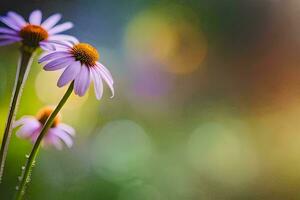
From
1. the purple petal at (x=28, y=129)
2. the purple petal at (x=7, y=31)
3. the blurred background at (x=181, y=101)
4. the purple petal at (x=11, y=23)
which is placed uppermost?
the blurred background at (x=181, y=101)

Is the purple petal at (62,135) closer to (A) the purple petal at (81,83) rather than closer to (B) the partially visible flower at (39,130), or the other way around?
(B) the partially visible flower at (39,130)

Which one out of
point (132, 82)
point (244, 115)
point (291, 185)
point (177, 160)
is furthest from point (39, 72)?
point (291, 185)

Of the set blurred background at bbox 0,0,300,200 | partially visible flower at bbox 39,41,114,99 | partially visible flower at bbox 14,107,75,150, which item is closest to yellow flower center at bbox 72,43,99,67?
partially visible flower at bbox 39,41,114,99

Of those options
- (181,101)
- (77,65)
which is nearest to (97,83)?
(77,65)

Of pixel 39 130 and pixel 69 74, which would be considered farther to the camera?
pixel 39 130

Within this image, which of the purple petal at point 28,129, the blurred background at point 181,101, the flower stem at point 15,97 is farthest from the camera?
the blurred background at point 181,101

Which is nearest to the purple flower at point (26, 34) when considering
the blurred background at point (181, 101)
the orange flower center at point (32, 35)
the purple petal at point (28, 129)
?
the orange flower center at point (32, 35)

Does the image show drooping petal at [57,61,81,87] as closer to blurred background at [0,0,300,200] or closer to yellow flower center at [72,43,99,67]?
yellow flower center at [72,43,99,67]

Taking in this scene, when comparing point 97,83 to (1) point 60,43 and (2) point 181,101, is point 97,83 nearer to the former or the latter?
(1) point 60,43
